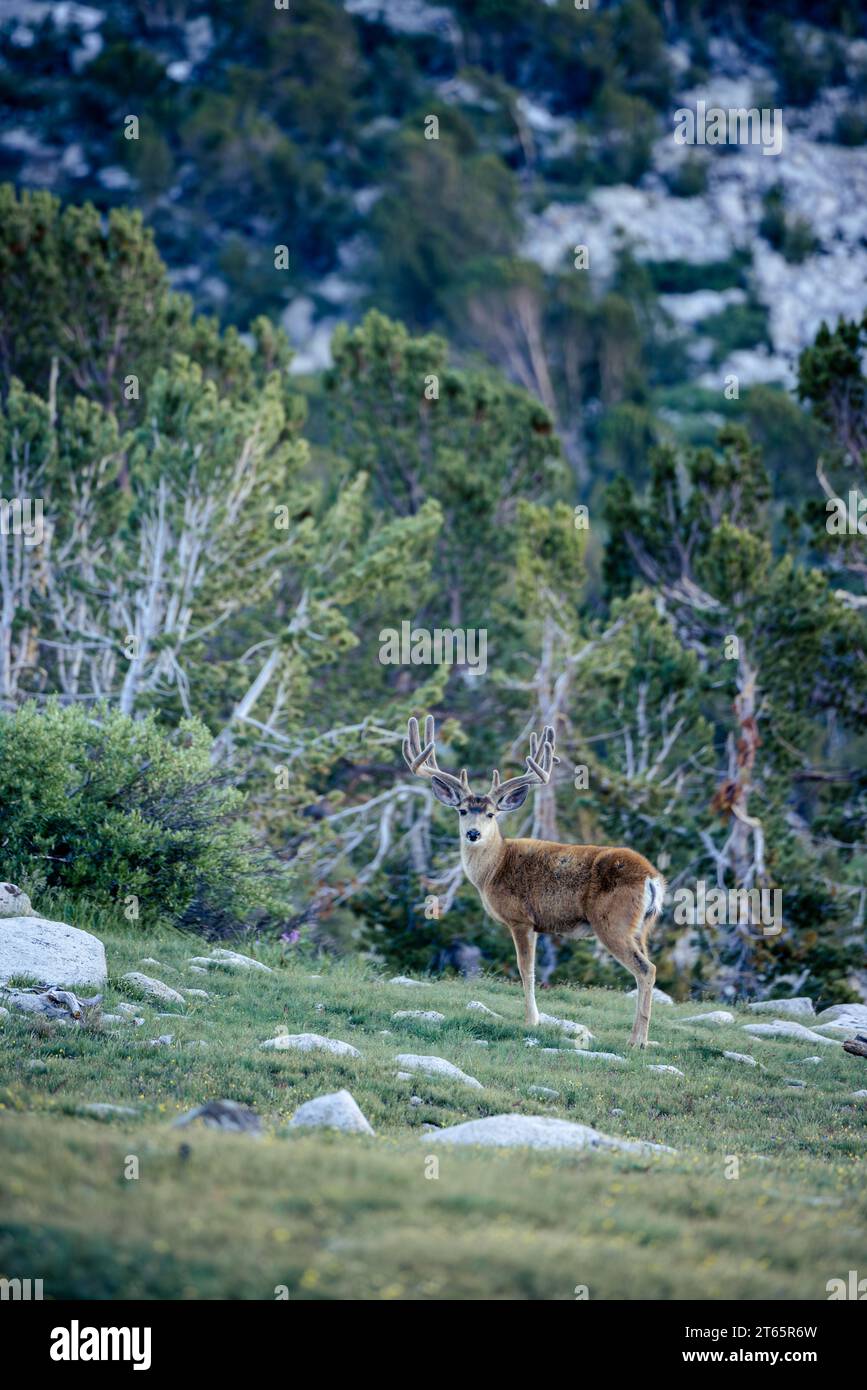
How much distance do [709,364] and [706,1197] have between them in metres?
76.8

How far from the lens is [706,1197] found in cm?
790

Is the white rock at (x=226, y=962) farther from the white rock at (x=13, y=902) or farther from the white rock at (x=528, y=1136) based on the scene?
the white rock at (x=528, y=1136)

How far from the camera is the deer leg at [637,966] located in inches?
529

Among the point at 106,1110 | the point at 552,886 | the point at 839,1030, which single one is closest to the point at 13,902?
the point at 552,886

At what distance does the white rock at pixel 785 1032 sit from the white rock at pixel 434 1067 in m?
4.87

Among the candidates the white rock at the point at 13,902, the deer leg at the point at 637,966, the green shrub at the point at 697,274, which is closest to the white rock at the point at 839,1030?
the deer leg at the point at 637,966

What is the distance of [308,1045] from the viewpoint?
11.7 m

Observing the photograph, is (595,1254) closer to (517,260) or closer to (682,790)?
(682,790)

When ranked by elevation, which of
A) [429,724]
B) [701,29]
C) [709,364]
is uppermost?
[701,29]

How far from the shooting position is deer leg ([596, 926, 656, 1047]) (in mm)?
13445

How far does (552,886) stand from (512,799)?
1182 millimetres

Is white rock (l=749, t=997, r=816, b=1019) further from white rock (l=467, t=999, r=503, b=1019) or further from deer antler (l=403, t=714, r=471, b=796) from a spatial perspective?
deer antler (l=403, t=714, r=471, b=796)

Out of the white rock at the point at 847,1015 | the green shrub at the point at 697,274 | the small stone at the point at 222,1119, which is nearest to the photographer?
the small stone at the point at 222,1119

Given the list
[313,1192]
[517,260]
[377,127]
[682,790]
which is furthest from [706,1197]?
[377,127]
